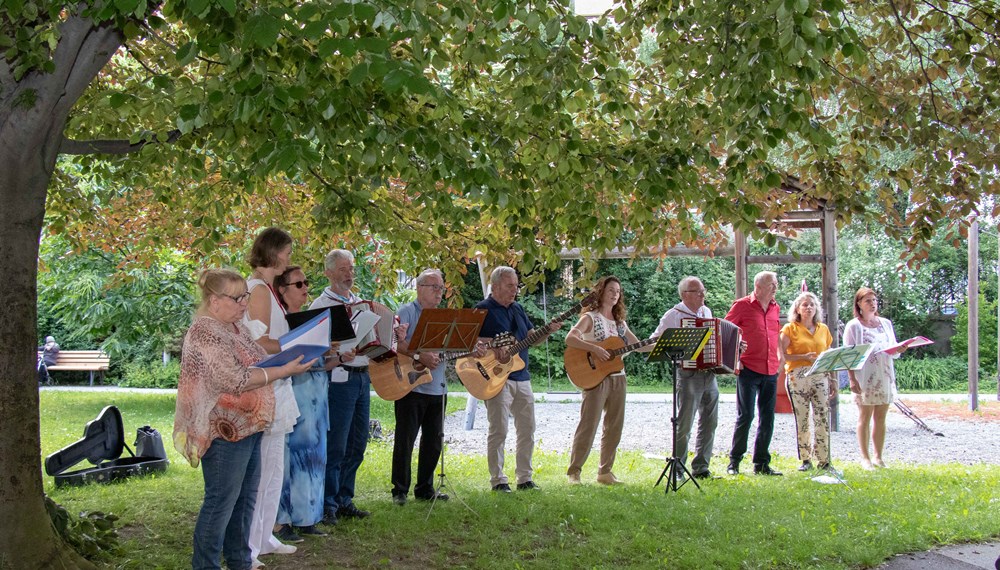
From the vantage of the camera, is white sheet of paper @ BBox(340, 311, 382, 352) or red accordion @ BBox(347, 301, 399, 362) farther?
red accordion @ BBox(347, 301, 399, 362)

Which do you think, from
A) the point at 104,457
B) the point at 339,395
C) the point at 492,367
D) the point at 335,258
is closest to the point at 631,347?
the point at 492,367

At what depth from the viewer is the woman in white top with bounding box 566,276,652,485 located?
9.16 metres

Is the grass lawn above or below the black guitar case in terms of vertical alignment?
below

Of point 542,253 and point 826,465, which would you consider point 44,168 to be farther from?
point 826,465

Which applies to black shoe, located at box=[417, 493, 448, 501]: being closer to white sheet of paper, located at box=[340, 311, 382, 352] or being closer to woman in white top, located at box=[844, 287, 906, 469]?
white sheet of paper, located at box=[340, 311, 382, 352]

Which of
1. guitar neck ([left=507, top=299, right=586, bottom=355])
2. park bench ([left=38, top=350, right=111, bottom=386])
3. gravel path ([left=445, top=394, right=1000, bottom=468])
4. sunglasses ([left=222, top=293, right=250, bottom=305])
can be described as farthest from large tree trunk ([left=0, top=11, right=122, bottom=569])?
park bench ([left=38, top=350, right=111, bottom=386])

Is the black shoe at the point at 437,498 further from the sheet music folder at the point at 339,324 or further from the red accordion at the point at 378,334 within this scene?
the sheet music folder at the point at 339,324

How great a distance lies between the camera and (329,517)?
720cm

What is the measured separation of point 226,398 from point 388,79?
2208 mm

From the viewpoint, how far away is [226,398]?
4906 mm

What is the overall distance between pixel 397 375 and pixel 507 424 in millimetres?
1457

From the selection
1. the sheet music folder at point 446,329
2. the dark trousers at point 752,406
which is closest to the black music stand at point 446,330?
the sheet music folder at point 446,329

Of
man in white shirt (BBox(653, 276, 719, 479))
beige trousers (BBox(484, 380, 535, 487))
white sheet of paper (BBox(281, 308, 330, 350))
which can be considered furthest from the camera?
man in white shirt (BBox(653, 276, 719, 479))

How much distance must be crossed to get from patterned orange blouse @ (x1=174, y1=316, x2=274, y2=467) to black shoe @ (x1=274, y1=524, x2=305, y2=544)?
1.81 meters
